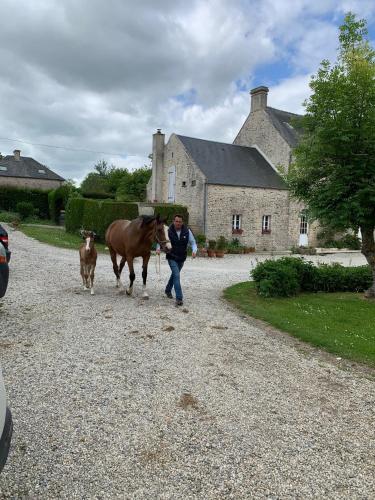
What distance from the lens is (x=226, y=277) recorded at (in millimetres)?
12867

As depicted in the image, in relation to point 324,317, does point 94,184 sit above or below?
above

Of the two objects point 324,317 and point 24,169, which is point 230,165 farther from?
point 24,169

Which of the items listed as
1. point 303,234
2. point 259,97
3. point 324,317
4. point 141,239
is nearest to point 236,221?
point 303,234

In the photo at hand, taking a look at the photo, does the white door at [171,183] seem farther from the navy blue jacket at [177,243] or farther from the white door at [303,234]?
the navy blue jacket at [177,243]

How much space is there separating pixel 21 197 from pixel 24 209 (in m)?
2.99

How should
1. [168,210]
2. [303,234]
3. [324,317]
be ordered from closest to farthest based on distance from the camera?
[324,317]
[168,210]
[303,234]

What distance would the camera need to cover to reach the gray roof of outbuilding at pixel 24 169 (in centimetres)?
4573

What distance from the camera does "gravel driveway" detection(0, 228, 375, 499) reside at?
8.82 feet

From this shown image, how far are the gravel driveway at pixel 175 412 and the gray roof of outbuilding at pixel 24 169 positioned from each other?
43642 millimetres

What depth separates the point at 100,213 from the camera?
21.4 meters

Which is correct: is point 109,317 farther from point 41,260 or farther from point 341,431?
point 41,260

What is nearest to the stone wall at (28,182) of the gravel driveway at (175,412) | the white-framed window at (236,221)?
the white-framed window at (236,221)

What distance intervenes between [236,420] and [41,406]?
6.01ft

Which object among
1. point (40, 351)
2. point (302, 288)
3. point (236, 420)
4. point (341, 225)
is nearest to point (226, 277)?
point (302, 288)
